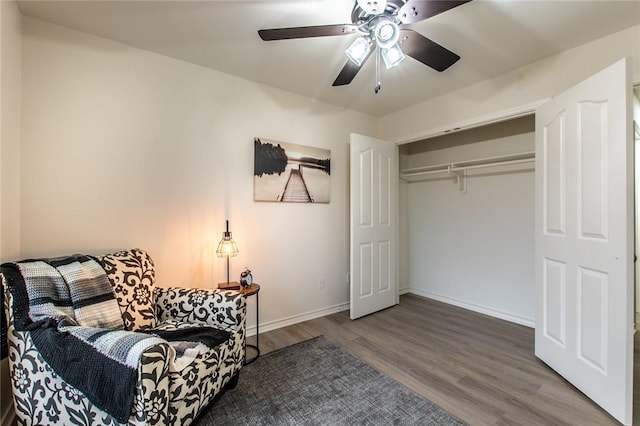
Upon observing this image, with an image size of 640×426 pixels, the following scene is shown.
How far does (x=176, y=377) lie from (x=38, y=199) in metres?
1.54

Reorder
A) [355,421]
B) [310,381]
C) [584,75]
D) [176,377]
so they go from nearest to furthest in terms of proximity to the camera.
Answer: [176,377] → [355,421] → [310,381] → [584,75]

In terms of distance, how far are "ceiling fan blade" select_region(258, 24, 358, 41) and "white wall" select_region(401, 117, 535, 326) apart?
2.45 m

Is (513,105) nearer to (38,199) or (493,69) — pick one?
(493,69)

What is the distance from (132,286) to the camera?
179 cm

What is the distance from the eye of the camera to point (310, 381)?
1.92 m

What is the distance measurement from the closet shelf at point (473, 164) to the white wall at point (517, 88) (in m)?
0.49

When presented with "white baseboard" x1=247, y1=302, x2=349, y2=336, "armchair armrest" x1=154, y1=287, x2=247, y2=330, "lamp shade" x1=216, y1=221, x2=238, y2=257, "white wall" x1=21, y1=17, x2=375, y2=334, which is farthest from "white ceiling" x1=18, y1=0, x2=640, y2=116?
"white baseboard" x1=247, y1=302, x2=349, y2=336

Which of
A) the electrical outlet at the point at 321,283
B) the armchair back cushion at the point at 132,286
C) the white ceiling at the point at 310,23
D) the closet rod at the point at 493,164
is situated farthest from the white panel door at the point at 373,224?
the armchair back cushion at the point at 132,286

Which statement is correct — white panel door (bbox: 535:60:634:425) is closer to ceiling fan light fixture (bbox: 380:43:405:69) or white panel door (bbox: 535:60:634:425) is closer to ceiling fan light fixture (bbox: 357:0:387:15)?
ceiling fan light fixture (bbox: 380:43:405:69)

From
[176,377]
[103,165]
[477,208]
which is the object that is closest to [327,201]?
[477,208]

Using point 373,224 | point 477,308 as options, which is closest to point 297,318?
point 373,224

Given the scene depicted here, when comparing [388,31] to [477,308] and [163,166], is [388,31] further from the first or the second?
[477,308]

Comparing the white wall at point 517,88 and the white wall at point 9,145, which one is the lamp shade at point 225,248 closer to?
the white wall at point 9,145

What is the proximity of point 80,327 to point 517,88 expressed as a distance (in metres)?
3.46
